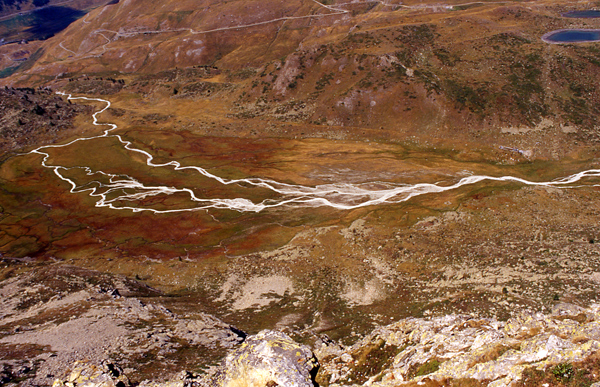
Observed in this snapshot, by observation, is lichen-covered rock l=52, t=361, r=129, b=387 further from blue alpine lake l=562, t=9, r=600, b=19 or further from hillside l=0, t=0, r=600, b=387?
blue alpine lake l=562, t=9, r=600, b=19

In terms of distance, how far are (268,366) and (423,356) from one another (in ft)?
33.0

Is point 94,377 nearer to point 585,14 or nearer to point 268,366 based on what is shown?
point 268,366

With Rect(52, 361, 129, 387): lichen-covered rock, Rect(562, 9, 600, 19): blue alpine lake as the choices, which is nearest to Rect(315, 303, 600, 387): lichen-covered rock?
Rect(52, 361, 129, 387): lichen-covered rock

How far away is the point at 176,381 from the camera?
23.9m

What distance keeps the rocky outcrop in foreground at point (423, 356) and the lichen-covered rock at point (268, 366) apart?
0.06m

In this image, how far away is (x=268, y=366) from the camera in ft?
76.5

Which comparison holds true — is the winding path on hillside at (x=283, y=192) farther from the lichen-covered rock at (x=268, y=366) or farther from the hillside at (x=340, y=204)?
the lichen-covered rock at (x=268, y=366)

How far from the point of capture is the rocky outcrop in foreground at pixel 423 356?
742 inches

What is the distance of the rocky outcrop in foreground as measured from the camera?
61.8 feet

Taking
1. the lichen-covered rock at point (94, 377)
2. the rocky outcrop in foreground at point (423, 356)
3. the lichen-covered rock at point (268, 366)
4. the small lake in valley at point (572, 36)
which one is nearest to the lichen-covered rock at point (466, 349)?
the rocky outcrop in foreground at point (423, 356)

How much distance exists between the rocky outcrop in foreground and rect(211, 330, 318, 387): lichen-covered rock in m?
0.06

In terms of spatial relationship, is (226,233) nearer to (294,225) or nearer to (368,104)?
(294,225)

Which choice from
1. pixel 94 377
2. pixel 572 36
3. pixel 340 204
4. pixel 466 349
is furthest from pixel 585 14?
pixel 94 377

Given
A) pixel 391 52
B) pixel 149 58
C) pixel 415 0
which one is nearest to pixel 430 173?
pixel 391 52
